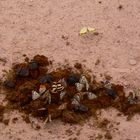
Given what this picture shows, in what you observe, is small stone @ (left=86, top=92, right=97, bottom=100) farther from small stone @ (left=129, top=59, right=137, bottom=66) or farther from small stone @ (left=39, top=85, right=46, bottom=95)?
small stone @ (left=129, top=59, right=137, bottom=66)

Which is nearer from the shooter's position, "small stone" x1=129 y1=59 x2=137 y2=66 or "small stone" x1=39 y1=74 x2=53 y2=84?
"small stone" x1=39 y1=74 x2=53 y2=84

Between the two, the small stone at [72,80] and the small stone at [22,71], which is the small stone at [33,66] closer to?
the small stone at [22,71]

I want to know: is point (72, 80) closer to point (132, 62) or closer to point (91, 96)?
point (91, 96)

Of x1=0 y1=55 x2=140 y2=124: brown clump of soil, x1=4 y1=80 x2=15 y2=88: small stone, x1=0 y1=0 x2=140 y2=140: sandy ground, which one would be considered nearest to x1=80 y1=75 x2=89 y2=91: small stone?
x1=0 y1=55 x2=140 y2=124: brown clump of soil

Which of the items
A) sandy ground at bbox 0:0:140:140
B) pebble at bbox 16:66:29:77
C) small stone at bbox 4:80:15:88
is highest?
sandy ground at bbox 0:0:140:140

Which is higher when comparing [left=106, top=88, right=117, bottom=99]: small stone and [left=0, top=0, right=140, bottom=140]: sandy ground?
[left=0, top=0, right=140, bottom=140]: sandy ground

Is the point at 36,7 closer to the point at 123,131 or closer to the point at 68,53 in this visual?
the point at 68,53

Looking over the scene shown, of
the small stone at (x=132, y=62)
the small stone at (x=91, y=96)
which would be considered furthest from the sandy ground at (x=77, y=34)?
the small stone at (x=91, y=96)
